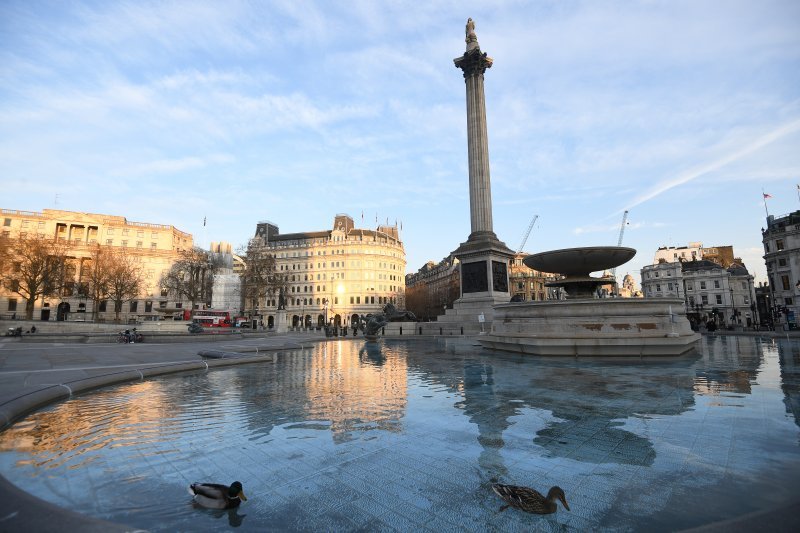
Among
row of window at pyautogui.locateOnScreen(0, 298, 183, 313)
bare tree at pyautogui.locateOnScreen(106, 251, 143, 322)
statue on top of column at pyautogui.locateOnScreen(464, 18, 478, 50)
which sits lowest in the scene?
row of window at pyautogui.locateOnScreen(0, 298, 183, 313)

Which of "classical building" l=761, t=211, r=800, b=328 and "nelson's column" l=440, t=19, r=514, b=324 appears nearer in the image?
"nelson's column" l=440, t=19, r=514, b=324

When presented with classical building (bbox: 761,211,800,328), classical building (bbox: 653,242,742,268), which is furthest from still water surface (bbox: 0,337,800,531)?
classical building (bbox: 653,242,742,268)

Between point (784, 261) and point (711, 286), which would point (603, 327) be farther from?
point (711, 286)

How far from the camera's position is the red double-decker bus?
166 feet

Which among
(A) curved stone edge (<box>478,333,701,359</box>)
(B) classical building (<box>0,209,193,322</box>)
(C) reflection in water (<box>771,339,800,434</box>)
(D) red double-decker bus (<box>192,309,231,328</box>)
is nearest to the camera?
(C) reflection in water (<box>771,339,800,434</box>)

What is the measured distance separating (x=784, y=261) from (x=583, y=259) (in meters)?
57.1

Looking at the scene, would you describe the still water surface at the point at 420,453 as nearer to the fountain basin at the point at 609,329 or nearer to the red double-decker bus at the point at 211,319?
the fountain basin at the point at 609,329

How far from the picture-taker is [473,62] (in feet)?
122

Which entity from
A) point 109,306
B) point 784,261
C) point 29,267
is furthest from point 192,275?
point 784,261

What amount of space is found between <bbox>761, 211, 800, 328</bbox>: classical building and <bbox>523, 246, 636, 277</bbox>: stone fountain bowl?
50.7 m

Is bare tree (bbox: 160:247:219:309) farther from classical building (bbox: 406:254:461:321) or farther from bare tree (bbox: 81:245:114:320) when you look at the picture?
classical building (bbox: 406:254:461:321)

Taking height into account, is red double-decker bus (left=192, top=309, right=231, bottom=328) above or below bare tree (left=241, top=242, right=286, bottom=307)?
below

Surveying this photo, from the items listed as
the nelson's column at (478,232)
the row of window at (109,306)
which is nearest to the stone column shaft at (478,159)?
the nelson's column at (478,232)

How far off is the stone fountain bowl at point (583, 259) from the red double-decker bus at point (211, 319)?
149 ft
